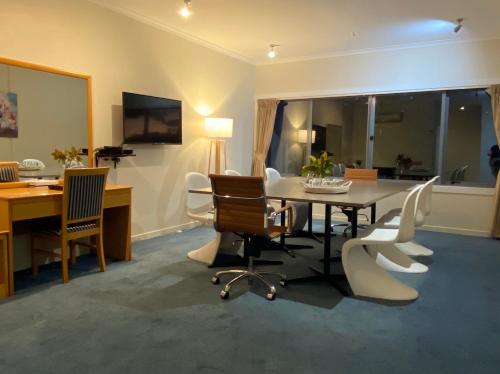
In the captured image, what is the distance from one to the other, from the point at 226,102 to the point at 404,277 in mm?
3860

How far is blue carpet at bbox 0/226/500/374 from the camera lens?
81.0 inches

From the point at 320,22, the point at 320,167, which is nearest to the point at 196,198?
the point at 320,167

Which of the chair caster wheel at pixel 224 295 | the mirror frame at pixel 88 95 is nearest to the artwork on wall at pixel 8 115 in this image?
the mirror frame at pixel 88 95

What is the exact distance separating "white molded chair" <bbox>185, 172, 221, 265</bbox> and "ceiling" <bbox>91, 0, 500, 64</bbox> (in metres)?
1.85

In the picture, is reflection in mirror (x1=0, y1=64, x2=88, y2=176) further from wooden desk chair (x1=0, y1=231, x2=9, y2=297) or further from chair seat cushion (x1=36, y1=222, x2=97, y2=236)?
wooden desk chair (x1=0, y1=231, x2=9, y2=297)

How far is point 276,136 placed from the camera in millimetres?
7090

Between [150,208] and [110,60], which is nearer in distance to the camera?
[110,60]

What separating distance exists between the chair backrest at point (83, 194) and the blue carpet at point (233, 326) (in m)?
0.54

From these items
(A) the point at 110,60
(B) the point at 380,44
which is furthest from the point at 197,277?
(B) the point at 380,44

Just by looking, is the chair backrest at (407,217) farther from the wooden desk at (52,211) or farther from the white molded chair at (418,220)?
the wooden desk at (52,211)

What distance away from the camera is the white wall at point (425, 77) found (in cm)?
527

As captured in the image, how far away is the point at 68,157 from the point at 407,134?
486cm

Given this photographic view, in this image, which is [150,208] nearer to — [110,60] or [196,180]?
[196,180]

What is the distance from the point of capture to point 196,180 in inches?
164
